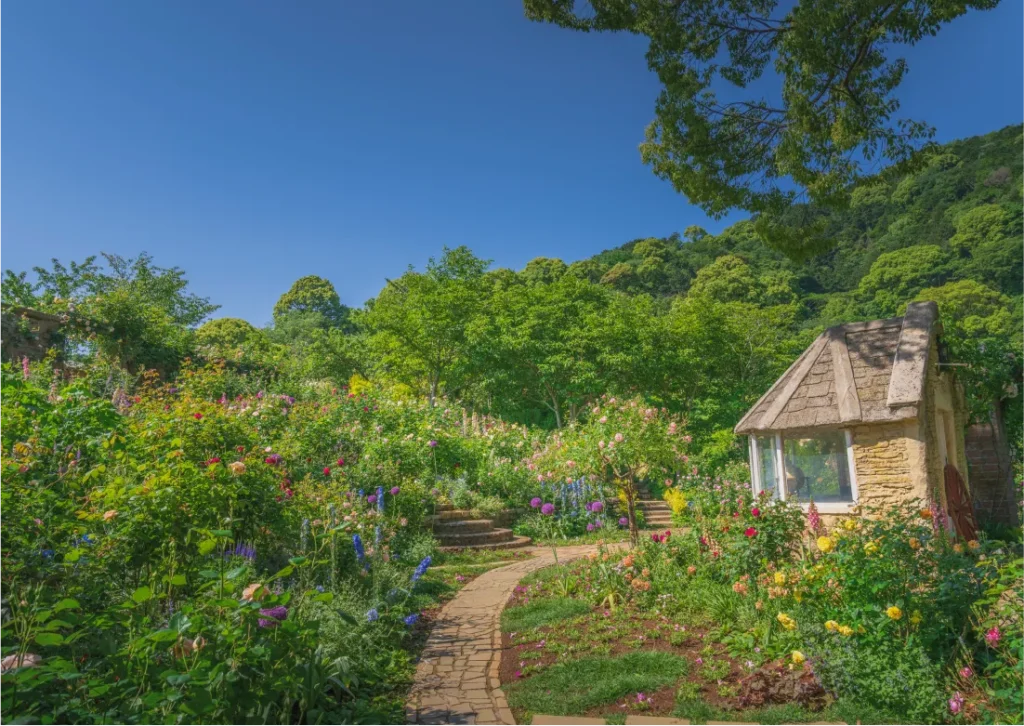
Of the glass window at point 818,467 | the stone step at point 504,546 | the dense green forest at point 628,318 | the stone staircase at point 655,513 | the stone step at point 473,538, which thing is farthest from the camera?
the dense green forest at point 628,318

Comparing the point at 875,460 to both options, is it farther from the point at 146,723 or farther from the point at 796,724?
the point at 146,723

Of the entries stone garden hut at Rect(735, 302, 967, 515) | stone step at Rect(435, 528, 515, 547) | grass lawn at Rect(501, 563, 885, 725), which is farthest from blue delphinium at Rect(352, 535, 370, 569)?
stone garden hut at Rect(735, 302, 967, 515)

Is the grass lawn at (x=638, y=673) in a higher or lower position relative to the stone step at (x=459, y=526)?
lower

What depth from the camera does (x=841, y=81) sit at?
7414 mm

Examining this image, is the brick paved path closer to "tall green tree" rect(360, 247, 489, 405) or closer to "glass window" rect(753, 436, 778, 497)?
"glass window" rect(753, 436, 778, 497)

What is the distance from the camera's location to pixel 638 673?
13.9 ft

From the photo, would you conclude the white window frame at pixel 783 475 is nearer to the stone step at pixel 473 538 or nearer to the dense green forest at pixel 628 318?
the dense green forest at pixel 628 318

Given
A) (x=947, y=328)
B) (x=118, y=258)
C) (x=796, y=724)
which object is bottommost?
(x=796, y=724)

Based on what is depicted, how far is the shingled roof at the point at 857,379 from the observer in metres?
6.98

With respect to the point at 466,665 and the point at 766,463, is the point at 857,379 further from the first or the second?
the point at 466,665

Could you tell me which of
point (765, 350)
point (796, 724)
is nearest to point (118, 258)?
point (765, 350)

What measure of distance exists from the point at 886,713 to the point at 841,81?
7052mm

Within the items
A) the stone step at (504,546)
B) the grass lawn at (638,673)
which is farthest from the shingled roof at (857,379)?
the stone step at (504,546)

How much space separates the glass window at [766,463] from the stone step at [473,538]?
162 inches
